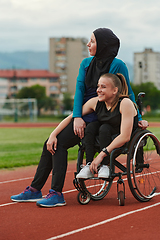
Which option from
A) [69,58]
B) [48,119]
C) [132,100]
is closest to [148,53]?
[69,58]

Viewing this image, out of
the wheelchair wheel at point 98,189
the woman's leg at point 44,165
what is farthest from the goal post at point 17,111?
the woman's leg at point 44,165

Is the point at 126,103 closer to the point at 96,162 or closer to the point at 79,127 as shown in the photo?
the point at 79,127

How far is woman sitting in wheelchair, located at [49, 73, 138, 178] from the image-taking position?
138 inches

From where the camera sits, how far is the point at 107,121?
143 inches

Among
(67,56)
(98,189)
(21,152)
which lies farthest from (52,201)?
(67,56)

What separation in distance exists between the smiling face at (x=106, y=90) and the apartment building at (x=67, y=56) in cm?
10390

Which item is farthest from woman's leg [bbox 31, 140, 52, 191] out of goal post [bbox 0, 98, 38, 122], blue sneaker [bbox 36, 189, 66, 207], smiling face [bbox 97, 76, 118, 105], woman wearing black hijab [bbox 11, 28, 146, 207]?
goal post [bbox 0, 98, 38, 122]

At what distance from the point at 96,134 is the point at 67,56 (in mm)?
108801

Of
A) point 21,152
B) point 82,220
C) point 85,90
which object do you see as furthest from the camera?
point 21,152

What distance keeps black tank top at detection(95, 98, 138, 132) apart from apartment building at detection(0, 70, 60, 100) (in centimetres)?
9875

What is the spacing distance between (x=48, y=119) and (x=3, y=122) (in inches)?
231

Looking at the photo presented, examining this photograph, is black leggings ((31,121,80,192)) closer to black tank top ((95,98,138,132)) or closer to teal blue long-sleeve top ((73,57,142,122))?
teal blue long-sleeve top ((73,57,142,122))

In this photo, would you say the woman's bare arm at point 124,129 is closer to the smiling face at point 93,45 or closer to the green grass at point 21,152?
the smiling face at point 93,45

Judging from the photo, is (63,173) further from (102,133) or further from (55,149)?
(102,133)
